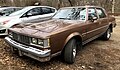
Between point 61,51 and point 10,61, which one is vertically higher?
point 61,51

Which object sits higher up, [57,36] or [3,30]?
[57,36]

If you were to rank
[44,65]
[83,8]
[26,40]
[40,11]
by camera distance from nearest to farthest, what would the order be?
1. [26,40]
2. [44,65]
3. [83,8]
4. [40,11]

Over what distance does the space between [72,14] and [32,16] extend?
286 cm

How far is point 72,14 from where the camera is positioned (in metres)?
5.60

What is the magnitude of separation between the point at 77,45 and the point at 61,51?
0.88 meters

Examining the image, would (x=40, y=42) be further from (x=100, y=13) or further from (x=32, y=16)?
(x=32, y=16)

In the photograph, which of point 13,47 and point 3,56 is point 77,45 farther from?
point 3,56

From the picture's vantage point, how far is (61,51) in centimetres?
431

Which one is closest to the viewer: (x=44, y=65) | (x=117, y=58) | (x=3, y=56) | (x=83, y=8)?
(x=44, y=65)

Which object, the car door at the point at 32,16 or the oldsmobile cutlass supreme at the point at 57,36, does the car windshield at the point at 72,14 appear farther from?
the car door at the point at 32,16

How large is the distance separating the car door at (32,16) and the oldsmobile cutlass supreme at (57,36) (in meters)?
2.04

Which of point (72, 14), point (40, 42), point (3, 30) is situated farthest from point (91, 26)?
point (3, 30)

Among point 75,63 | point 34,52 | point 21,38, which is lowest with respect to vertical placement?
point 75,63

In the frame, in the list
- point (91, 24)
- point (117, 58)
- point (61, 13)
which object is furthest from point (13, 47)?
point (117, 58)
